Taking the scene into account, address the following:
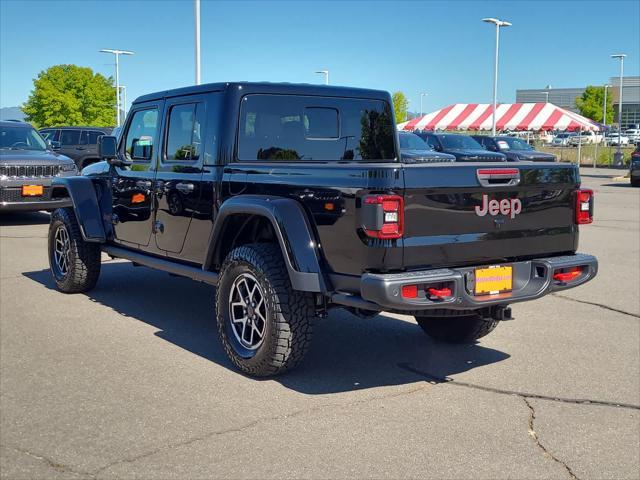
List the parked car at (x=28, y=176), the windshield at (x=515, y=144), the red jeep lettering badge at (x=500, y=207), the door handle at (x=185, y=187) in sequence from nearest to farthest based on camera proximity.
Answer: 1. the red jeep lettering badge at (x=500, y=207)
2. the door handle at (x=185, y=187)
3. the parked car at (x=28, y=176)
4. the windshield at (x=515, y=144)

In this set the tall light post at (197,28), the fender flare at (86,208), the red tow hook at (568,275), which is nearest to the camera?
the red tow hook at (568,275)

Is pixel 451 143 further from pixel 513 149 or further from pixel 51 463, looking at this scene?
pixel 51 463

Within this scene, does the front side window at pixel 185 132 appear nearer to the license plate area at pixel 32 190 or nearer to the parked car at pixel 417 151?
the license plate area at pixel 32 190

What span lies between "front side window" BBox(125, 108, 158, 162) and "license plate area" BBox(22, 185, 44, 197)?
7162 millimetres

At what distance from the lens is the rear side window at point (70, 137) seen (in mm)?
21797

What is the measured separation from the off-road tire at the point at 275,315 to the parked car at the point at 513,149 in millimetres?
21106

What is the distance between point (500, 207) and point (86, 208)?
417cm

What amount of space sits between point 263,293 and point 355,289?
718 mm

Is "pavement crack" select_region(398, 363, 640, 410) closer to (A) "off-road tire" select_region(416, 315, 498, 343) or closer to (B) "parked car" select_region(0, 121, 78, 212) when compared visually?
(A) "off-road tire" select_region(416, 315, 498, 343)

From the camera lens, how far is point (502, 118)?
45156 mm

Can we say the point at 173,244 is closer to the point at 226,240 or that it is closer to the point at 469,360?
the point at 226,240

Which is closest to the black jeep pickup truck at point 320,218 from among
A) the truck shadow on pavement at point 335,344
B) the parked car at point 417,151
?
the truck shadow on pavement at point 335,344

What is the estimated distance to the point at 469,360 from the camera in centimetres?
573

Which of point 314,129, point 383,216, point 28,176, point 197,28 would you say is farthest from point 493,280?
point 197,28
